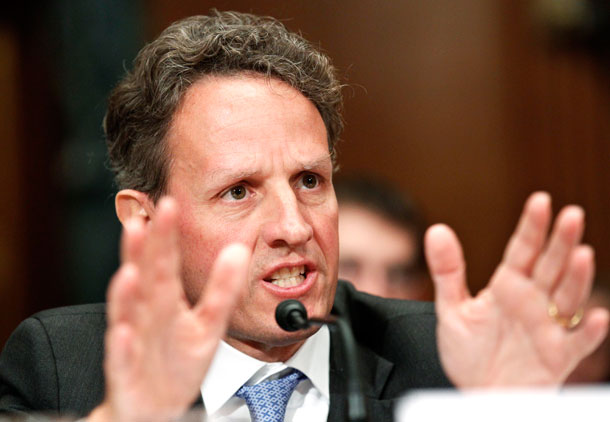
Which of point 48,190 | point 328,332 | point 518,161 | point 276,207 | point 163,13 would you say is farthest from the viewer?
point 518,161

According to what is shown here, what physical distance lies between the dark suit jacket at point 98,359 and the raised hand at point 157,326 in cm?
67

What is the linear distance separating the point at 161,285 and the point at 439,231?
0.50m

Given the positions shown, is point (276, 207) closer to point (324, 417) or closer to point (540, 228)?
point (324, 417)

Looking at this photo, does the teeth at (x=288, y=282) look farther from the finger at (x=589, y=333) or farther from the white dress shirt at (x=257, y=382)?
the finger at (x=589, y=333)

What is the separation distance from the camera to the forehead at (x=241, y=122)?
6.79ft

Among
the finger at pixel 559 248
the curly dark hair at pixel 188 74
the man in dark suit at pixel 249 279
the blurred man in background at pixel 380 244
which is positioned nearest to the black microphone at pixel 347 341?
the man in dark suit at pixel 249 279

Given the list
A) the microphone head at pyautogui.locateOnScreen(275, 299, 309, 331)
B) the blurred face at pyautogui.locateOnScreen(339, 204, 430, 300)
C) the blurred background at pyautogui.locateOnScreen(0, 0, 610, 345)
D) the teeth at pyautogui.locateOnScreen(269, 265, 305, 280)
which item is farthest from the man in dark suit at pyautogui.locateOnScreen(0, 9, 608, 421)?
the blurred background at pyautogui.locateOnScreen(0, 0, 610, 345)

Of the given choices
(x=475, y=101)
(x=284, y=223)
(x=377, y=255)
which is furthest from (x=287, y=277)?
(x=475, y=101)

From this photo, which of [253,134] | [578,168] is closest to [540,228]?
[253,134]

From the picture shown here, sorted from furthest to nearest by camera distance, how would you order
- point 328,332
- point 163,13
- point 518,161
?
point 518,161 → point 163,13 → point 328,332

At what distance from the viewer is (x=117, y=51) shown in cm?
379

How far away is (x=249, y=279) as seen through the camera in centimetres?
200

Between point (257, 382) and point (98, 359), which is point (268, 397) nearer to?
point (257, 382)

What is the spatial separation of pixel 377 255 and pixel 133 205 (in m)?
1.25
